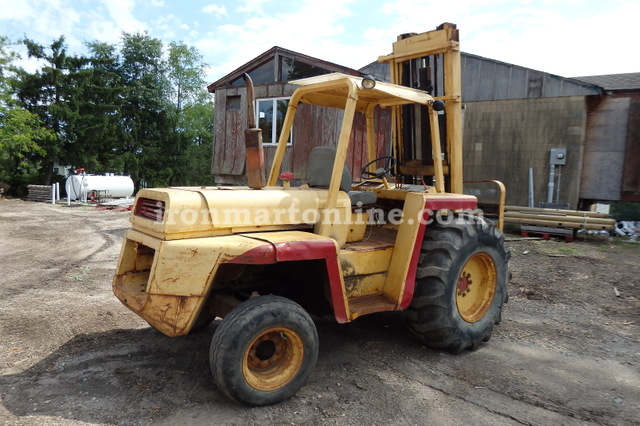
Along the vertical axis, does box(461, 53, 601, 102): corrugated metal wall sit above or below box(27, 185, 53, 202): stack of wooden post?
above

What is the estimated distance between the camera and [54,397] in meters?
3.40

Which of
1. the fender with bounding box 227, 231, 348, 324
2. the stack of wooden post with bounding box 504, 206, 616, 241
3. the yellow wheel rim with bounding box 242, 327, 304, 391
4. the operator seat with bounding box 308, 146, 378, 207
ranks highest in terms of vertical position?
the operator seat with bounding box 308, 146, 378, 207

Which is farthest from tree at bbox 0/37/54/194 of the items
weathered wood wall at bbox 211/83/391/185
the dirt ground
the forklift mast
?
the forklift mast

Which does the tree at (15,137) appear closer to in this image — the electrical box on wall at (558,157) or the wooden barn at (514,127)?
the wooden barn at (514,127)

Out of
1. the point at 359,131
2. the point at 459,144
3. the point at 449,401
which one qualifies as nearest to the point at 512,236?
the point at 359,131

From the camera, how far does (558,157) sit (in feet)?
41.6

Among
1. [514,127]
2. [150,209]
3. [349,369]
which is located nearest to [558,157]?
[514,127]

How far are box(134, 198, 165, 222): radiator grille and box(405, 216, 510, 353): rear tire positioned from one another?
239cm

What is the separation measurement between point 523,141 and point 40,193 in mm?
20446

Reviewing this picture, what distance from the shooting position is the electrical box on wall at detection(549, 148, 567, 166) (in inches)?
496

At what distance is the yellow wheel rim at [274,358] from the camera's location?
11.2 ft

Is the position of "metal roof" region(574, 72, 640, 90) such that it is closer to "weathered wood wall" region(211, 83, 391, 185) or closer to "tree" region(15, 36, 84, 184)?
"weathered wood wall" region(211, 83, 391, 185)

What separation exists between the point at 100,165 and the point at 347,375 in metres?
26.3

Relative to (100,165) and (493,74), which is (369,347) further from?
(100,165)
